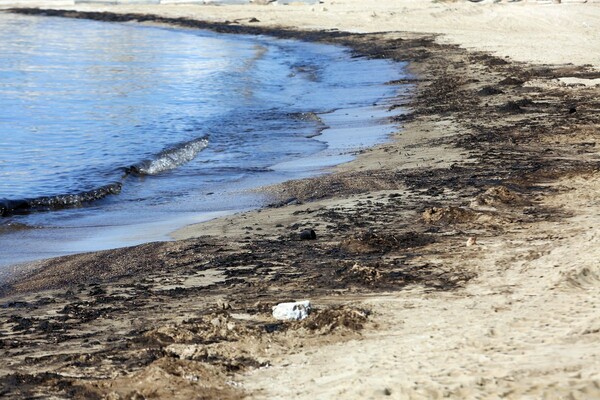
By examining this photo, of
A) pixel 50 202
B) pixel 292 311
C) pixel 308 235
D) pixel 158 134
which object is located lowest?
pixel 158 134

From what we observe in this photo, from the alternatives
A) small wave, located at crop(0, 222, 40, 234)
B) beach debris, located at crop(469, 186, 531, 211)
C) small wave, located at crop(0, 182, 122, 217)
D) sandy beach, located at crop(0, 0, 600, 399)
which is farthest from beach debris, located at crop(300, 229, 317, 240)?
small wave, located at crop(0, 182, 122, 217)

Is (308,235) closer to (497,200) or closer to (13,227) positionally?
(497,200)

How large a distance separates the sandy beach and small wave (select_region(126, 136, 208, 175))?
303 centimetres

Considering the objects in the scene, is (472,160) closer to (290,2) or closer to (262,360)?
(262,360)

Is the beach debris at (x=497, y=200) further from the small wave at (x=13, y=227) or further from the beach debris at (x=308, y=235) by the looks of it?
the small wave at (x=13, y=227)

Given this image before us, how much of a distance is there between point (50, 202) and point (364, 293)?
19.4 ft

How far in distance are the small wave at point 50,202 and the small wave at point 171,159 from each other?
1.52 m

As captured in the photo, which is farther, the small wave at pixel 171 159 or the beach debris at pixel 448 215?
the small wave at pixel 171 159

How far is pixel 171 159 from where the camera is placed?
13.2m

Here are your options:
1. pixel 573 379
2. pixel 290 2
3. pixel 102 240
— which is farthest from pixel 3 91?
pixel 290 2

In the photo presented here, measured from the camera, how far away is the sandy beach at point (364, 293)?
13.3 feet

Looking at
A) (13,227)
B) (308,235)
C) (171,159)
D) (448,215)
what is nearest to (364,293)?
(308,235)

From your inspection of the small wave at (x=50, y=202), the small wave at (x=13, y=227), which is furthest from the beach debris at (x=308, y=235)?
the small wave at (x=50, y=202)

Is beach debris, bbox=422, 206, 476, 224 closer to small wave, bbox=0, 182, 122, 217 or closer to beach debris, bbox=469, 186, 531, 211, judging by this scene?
beach debris, bbox=469, 186, 531, 211
